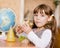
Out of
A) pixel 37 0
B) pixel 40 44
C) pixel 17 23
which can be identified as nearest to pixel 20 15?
pixel 17 23

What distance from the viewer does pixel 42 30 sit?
1.53 meters

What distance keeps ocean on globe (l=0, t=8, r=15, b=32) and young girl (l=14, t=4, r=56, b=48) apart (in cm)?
32

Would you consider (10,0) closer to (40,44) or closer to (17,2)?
(17,2)

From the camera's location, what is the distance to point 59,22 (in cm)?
188

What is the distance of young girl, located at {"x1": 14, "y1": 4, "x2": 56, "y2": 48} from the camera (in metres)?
1.43

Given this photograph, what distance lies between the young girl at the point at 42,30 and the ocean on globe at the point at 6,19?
32 centimetres

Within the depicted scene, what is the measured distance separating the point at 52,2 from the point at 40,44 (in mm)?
679

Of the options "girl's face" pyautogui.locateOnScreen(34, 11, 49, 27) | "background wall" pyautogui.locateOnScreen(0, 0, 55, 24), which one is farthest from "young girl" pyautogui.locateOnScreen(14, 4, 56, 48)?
"background wall" pyautogui.locateOnScreen(0, 0, 55, 24)

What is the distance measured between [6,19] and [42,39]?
553 mm

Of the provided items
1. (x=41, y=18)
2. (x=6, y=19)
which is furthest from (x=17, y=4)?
(x=41, y=18)

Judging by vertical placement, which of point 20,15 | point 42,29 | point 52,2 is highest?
point 52,2

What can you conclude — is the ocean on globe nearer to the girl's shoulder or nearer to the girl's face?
the girl's face

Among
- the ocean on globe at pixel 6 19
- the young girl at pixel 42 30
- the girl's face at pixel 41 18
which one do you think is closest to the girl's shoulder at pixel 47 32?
the young girl at pixel 42 30

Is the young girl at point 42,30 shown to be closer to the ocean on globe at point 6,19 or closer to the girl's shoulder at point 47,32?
the girl's shoulder at point 47,32
